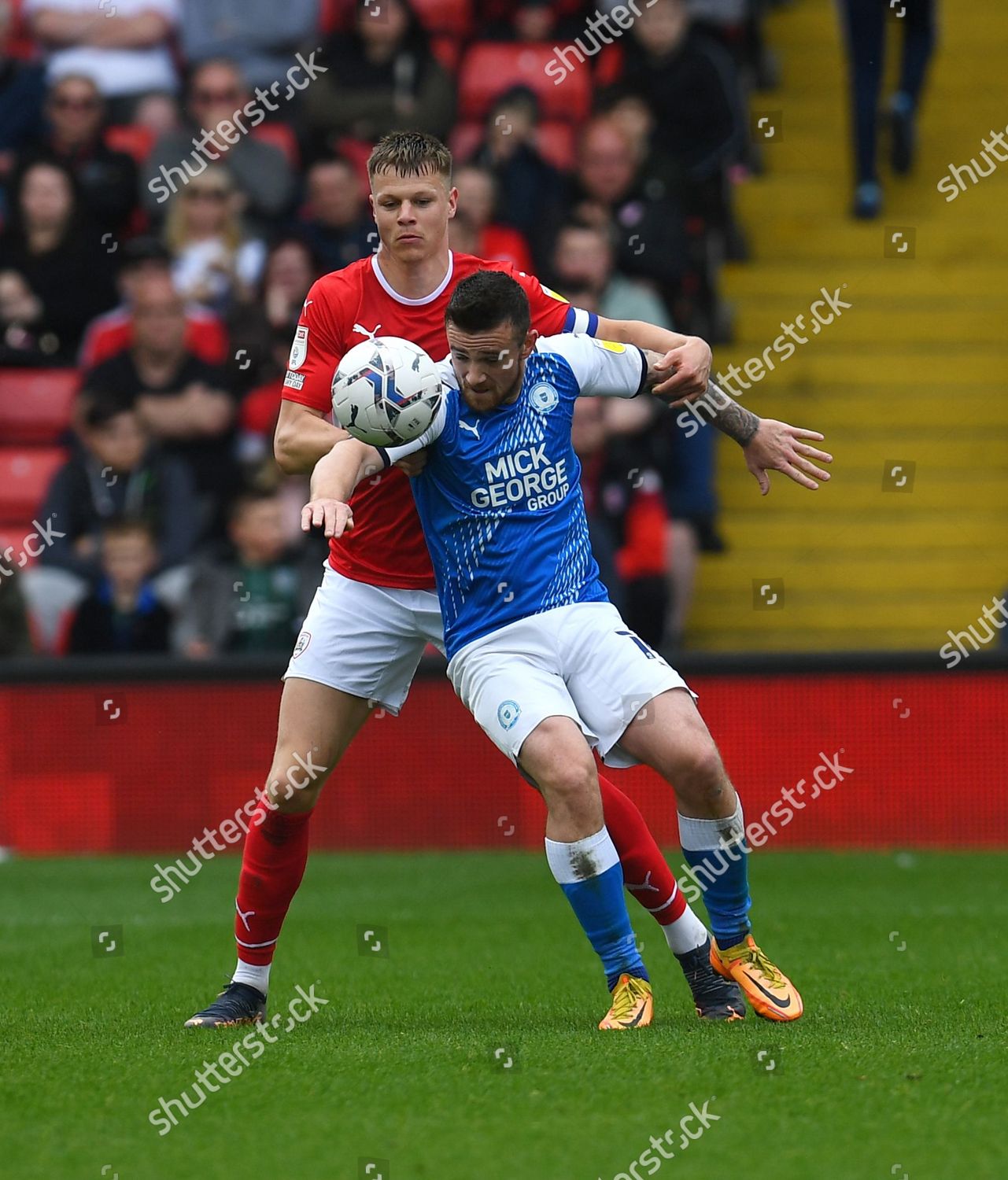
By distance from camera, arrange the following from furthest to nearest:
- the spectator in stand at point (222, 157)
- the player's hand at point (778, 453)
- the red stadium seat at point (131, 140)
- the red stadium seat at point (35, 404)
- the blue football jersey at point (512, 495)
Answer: the red stadium seat at point (131, 140) < the spectator in stand at point (222, 157) < the red stadium seat at point (35, 404) < the player's hand at point (778, 453) < the blue football jersey at point (512, 495)

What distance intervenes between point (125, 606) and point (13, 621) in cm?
70

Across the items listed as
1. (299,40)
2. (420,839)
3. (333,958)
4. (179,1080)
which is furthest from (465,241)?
(179,1080)

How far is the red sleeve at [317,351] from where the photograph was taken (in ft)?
18.4

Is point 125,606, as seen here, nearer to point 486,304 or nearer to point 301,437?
point 301,437

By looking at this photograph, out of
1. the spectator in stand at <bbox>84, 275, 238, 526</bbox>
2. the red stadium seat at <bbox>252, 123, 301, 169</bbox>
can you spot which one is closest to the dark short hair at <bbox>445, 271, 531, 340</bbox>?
the spectator in stand at <bbox>84, 275, 238, 526</bbox>

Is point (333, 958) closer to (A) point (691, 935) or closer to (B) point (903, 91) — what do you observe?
(A) point (691, 935)

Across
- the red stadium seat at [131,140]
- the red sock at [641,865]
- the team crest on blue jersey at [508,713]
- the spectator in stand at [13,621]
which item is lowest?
the spectator in stand at [13,621]

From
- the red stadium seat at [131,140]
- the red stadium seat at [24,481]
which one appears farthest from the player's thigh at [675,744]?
the red stadium seat at [131,140]

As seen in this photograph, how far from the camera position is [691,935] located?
5582mm

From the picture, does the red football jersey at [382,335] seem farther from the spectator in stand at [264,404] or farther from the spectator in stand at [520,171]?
the spectator in stand at [520,171]

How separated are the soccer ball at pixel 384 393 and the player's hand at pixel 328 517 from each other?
0.30 metres

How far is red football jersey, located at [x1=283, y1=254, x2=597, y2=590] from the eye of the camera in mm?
5695

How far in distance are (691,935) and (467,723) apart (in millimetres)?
4803

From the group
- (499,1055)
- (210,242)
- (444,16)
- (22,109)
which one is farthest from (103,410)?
(499,1055)
